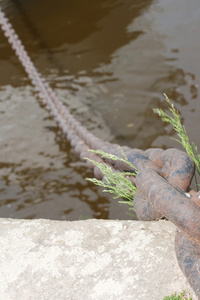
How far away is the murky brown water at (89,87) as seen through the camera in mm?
3227

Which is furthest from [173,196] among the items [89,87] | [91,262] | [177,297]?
[89,87]

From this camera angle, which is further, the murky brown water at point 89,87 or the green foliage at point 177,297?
the murky brown water at point 89,87

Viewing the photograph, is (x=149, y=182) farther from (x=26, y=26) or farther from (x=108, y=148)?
(x=26, y=26)

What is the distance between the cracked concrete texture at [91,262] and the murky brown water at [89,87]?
1341 millimetres

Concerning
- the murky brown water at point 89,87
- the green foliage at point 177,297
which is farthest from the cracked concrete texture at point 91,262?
the murky brown water at point 89,87

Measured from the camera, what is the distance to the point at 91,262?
1458 mm

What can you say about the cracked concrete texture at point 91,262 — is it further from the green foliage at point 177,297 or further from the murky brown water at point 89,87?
the murky brown water at point 89,87

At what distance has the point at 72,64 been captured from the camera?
4.35 meters

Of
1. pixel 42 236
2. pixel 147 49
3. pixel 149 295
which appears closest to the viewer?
pixel 149 295

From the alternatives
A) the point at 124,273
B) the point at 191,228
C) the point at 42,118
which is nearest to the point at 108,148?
the point at 124,273

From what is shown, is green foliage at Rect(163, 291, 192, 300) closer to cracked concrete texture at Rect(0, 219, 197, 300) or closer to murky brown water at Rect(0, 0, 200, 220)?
cracked concrete texture at Rect(0, 219, 197, 300)

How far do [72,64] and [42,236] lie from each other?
3014 mm

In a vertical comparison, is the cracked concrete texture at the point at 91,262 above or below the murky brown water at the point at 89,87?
above

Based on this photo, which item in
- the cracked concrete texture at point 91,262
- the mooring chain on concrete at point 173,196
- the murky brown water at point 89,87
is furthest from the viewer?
the murky brown water at point 89,87
